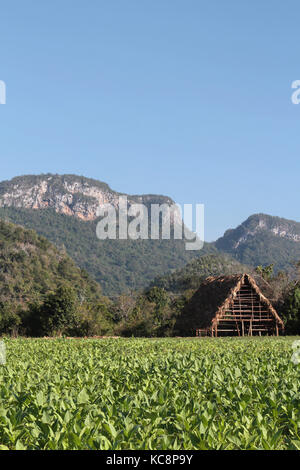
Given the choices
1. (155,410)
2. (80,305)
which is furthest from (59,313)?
(155,410)

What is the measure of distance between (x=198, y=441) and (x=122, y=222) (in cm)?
10539

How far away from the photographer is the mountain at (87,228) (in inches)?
3538

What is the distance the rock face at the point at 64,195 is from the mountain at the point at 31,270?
45.7 m

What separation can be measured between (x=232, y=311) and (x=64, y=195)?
307 ft

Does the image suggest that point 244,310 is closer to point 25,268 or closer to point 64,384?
point 64,384

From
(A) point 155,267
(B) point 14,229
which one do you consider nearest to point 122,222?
(A) point 155,267

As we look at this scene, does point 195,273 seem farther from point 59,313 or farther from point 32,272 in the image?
point 59,313

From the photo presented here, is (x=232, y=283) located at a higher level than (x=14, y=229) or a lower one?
lower

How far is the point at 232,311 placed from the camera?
3322 cm

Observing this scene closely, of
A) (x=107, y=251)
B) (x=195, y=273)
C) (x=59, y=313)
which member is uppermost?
(x=107, y=251)

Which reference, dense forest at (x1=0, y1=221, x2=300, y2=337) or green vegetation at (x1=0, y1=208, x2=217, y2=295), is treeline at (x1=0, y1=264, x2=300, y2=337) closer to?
dense forest at (x1=0, y1=221, x2=300, y2=337)

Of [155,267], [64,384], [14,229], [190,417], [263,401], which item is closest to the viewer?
[190,417]

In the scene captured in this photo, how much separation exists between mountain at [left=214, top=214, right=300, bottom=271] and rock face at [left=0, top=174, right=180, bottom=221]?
18193 mm

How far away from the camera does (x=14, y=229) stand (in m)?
66.2
